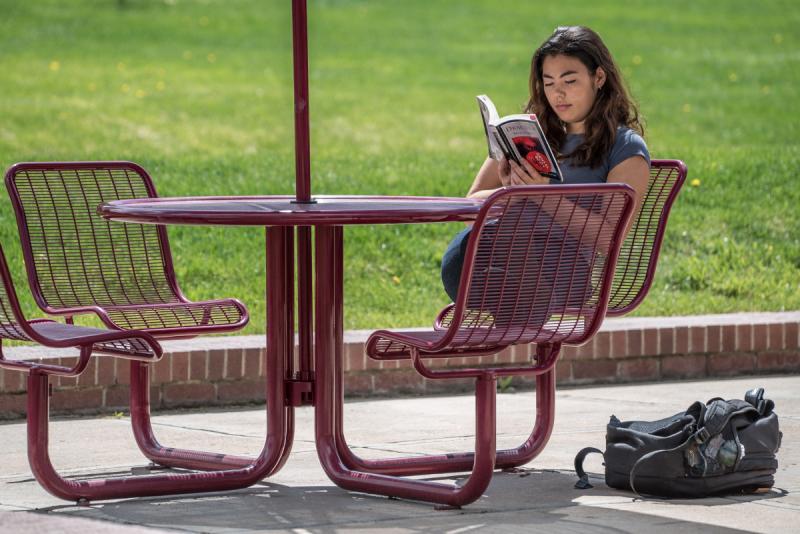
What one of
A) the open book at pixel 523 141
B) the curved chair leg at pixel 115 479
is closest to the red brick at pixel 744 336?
the open book at pixel 523 141

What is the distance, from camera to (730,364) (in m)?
7.18

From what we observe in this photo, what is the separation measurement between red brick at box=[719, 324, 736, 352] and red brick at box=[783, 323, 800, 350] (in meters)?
0.25

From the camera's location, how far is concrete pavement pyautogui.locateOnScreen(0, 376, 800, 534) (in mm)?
4152

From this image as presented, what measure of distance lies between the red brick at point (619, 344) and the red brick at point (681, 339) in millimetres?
267

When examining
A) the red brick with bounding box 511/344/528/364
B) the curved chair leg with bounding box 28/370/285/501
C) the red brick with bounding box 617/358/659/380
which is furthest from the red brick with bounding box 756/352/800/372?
the curved chair leg with bounding box 28/370/285/501

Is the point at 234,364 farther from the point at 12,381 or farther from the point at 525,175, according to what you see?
the point at 525,175

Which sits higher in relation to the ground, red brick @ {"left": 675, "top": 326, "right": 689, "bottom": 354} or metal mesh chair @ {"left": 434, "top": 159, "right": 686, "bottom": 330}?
metal mesh chair @ {"left": 434, "top": 159, "right": 686, "bottom": 330}

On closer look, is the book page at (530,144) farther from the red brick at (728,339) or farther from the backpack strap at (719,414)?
the red brick at (728,339)

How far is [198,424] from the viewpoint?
19.5 ft

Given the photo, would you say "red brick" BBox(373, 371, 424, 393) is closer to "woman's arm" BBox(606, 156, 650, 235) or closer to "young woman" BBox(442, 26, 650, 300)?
"young woman" BBox(442, 26, 650, 300)

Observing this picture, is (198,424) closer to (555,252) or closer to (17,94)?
(555,252)

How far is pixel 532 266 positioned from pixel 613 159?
2.87 feet

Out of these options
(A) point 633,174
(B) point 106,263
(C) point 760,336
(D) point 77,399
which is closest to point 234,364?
(D) point 77,399

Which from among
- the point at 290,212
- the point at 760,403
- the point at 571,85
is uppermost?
the point at 571,85
